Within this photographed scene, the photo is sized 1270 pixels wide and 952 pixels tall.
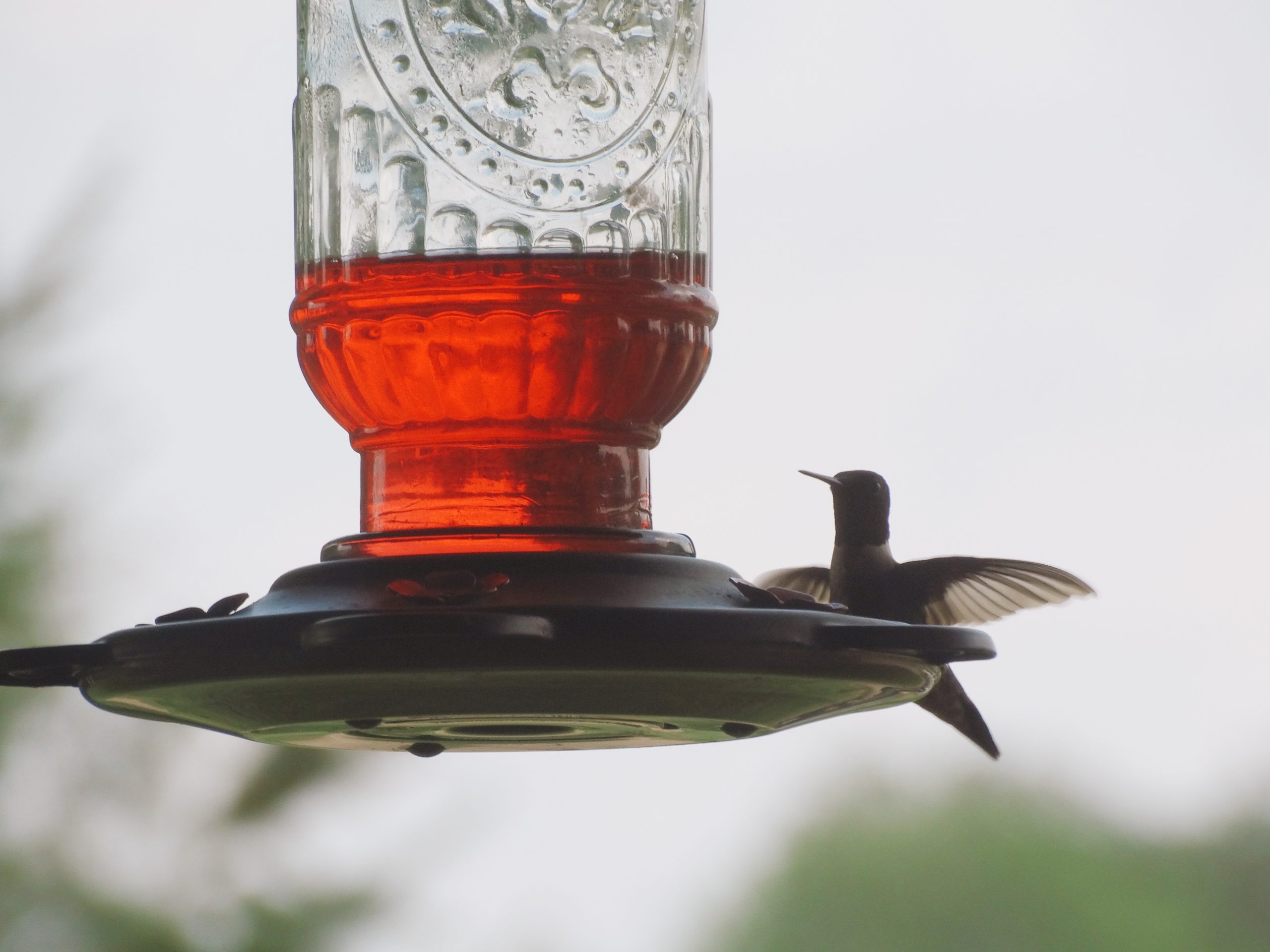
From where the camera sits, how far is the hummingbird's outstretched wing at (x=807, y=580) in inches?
127

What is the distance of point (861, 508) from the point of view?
2.84 metres

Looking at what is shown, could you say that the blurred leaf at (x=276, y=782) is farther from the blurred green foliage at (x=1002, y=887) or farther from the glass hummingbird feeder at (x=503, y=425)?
the blurred green foliage at (x=1002, y=887)

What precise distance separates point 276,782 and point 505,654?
5078 mm

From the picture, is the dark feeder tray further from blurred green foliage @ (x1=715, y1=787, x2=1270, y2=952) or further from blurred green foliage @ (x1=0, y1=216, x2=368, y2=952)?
blurred green foliage @ (x1=715, y1=787, x2=1270, y2=952)

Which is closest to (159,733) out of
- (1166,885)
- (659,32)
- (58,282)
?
(58,282)

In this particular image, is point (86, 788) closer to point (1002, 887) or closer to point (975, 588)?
point (975, 588)

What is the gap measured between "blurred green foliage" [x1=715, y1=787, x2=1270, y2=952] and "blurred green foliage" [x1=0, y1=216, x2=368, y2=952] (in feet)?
49.5

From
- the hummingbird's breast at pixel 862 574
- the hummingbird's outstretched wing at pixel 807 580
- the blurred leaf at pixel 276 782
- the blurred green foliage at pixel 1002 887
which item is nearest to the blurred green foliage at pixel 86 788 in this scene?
the blurred leaf at pixel 276 782

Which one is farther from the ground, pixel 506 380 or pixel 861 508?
pixel 506 380

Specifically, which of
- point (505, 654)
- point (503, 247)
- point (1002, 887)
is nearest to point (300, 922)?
point (503, 247)

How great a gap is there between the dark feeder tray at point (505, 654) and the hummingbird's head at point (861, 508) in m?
1.17

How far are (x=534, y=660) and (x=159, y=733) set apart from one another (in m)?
5.33

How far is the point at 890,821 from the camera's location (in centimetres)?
2128

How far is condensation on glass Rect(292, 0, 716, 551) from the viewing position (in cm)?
183
